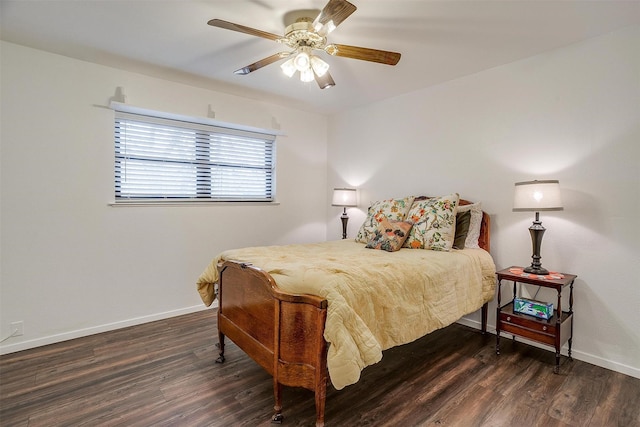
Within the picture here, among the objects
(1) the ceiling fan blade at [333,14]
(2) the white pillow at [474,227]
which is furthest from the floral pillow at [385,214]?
(1) the ceiling fan blade at [333,14]

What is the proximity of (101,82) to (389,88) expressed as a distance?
2800 millimetres

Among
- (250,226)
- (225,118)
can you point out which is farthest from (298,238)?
(225,118)

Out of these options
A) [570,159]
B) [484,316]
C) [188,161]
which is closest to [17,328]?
[188,161]

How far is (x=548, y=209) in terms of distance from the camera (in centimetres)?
231

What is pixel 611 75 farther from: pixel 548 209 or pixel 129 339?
pixel 129 339

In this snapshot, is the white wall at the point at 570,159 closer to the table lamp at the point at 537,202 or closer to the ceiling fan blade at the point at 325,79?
the table lamp at the point at 537,202

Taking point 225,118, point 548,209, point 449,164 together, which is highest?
point 225,118

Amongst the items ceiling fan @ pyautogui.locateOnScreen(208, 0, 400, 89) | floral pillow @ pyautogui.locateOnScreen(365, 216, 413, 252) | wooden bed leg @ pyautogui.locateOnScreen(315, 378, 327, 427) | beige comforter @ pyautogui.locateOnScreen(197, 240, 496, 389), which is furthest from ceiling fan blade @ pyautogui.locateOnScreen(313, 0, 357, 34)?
wooden bed leg @ pyautogui.locateOnScreen(315, 378, 327, 427)

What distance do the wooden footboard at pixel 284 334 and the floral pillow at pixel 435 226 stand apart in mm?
1503

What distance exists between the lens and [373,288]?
1.84 meters

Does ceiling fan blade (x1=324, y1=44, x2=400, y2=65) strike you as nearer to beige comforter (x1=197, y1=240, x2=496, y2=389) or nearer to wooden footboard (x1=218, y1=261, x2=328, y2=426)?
beige comforter (x1=197, y1=240, x2=496, y2=389)

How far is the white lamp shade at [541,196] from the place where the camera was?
232 cm

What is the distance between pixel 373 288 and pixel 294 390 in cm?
87

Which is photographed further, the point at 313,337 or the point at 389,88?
the point at 389,88
